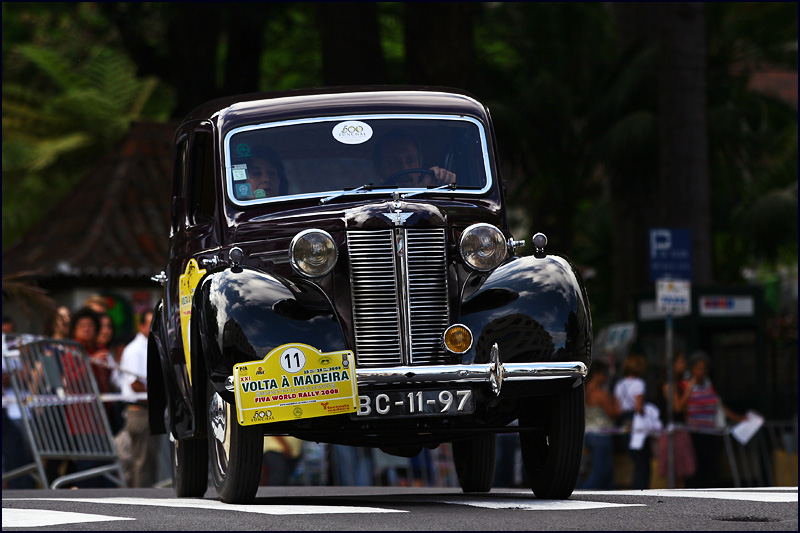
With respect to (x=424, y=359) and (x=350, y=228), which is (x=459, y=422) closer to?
(x=424, y=359)

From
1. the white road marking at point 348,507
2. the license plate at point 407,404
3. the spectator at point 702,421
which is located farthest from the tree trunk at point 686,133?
the license plate at point 407,404

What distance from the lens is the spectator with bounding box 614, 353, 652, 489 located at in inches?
703

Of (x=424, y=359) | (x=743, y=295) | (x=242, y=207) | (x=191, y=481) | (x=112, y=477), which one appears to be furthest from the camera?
(x=743, y=295)

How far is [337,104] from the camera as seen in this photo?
9.97 m

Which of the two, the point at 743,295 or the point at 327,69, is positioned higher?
the point at 327,69

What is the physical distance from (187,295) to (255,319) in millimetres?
1796

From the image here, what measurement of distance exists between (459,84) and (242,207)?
13.8m

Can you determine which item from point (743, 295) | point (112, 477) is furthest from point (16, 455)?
point (743, 295)

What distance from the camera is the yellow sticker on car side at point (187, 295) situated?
32.5ft

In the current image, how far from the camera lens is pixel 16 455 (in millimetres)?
14906

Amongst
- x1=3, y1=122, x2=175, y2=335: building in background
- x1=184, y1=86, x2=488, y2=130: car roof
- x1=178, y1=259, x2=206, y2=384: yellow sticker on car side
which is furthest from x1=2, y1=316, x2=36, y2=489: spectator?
x1=3, y1=122, x2=175, y2=335: building in background

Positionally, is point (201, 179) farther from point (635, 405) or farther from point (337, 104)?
point (635, 405)

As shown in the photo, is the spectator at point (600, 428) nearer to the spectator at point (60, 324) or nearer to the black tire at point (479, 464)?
the spectator at point (60, 324)

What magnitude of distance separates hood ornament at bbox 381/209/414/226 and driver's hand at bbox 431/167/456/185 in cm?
100
